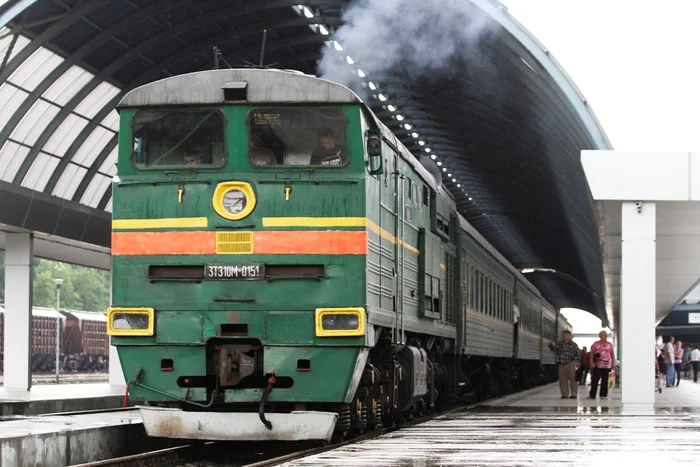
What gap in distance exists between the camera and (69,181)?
30.5 meters

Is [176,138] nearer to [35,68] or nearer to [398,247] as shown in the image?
[398,247]

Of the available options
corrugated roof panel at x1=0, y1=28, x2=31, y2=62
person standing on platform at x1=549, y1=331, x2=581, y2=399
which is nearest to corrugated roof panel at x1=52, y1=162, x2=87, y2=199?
corrugated roof panel at x1=0, y1=28, x2=31, y2=62

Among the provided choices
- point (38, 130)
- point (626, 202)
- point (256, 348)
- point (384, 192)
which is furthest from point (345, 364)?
point (38, 130)

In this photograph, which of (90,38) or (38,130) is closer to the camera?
(90,38)

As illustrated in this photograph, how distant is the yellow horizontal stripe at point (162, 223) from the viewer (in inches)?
473

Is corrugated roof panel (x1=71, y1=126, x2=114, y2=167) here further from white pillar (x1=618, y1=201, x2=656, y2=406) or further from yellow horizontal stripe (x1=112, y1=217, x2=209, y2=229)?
yellow horizontal stripe (x1=112, y1=217, x2=209, y2=229)

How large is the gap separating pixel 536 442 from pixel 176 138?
5111 mm

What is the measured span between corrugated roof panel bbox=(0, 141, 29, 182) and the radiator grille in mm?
15938

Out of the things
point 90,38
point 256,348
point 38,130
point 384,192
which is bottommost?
point 256,348

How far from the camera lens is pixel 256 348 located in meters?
11.9

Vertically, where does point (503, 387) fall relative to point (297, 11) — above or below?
below

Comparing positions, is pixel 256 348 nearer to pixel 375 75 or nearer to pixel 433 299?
pixel 433 299

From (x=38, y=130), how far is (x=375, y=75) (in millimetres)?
8898

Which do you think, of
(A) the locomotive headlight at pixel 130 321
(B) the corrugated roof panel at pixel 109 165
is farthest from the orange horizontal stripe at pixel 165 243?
(B) the corrugated roof panel at pixel 109 165
